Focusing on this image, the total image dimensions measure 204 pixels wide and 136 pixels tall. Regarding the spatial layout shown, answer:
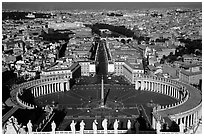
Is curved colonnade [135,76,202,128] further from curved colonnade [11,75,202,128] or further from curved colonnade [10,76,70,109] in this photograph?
curved colonnade [10,76,70,109]

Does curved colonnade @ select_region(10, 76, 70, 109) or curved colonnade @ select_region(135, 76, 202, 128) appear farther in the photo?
curved colonnade @ select_region(10, 76, 70, 109)

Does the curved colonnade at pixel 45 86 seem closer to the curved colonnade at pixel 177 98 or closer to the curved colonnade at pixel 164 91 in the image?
the curved colonnade at pixel 164 91

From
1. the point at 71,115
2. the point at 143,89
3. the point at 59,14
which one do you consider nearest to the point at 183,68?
the point at 143,89

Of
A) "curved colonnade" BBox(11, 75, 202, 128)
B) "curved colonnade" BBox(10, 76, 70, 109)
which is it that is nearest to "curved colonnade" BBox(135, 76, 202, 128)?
"curved colonnade" BBox(11, 75, 202, 128)

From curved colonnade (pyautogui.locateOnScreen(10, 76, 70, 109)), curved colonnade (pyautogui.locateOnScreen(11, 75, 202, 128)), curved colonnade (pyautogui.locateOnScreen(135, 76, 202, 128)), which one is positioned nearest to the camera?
curved colonnade (pyautogui.locateOnScreen(135, 76, 202, 128))

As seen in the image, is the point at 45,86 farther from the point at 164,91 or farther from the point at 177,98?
the point at 177,98

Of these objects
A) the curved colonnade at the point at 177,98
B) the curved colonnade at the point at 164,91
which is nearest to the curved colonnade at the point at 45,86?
the curved colonnade at the point at 164,91

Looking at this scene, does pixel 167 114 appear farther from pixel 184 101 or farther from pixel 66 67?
pixel 66 67
